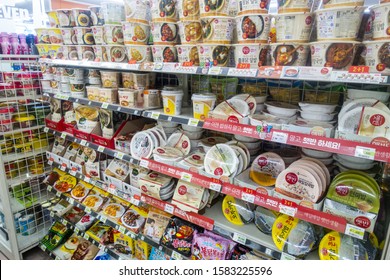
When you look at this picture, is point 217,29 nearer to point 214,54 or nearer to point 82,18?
point 214,54

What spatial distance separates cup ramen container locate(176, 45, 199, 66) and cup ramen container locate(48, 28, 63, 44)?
119 cm

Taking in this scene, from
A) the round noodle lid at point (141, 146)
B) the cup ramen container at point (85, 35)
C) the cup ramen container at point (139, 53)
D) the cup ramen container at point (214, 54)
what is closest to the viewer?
the cup ramen container at point (214, 54)

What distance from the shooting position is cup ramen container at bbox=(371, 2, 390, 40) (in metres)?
0.94

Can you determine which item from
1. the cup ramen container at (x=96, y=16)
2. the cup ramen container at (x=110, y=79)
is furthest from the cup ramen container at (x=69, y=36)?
the cup ramen container at (x=110, y=79)

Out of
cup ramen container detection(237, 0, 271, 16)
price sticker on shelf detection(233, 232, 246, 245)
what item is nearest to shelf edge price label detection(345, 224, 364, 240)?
price sticker on shelf detection(233, 232, 246, 245)

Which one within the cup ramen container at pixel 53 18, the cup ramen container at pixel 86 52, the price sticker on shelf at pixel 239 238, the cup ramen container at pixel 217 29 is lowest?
the price sticker on shelf at pixel 239 238

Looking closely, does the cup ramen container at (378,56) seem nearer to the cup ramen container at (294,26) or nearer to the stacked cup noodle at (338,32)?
the stacked cup noodle at (338,32)

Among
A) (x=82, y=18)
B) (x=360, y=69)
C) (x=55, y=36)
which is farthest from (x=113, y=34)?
(x=360, y=69)

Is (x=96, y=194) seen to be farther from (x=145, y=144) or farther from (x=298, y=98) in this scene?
(x=298, y=98)

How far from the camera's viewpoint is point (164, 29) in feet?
4.97

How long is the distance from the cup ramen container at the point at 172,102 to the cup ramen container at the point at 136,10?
47cm

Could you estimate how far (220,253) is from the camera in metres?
1.61

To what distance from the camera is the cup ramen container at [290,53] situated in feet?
3.73

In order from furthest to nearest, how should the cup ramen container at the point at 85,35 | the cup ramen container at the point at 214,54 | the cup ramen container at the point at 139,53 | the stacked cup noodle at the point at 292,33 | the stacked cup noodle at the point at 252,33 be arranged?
the cup ramen container at the point at 85,35 < the cup ramen container at the point at 139,53 < the cup ramen container at the point at 214,54 < the stacked cup noodle at the point at 252,33 < the stacked cup noodle at the point at 292,33
